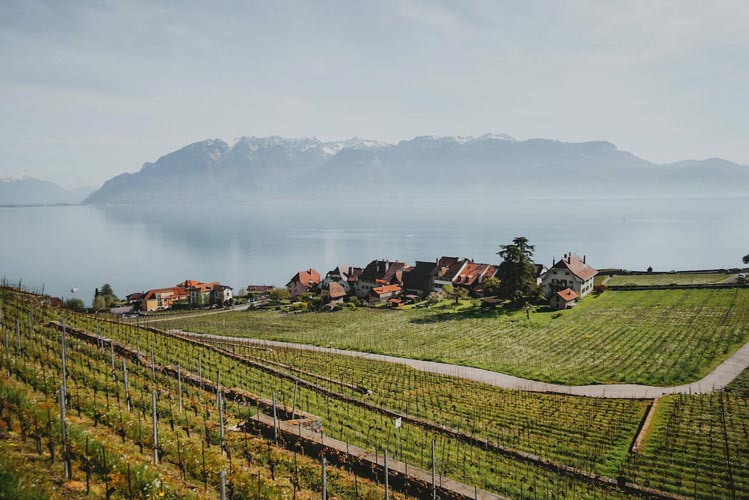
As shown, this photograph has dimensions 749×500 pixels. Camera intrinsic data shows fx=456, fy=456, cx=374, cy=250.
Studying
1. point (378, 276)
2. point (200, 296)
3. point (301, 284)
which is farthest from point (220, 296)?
point (378, 276)

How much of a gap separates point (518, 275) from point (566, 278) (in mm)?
9039

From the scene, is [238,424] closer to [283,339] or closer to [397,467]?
[397,467]

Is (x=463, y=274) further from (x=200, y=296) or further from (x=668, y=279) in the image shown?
(x=200, y=296)

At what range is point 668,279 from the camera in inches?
2953

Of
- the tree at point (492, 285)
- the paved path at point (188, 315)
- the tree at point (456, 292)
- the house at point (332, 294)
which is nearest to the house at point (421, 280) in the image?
the tree at point (456, 292)

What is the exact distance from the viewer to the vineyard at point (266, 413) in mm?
10516

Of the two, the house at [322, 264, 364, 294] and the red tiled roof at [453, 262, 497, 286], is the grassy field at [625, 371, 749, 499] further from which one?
the house at [322, 264, 364, 294]

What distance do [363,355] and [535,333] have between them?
62.0 feet

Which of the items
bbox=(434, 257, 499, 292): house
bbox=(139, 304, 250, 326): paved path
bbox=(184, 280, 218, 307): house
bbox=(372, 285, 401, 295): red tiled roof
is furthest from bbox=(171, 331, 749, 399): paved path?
bbox=(184, 280, 218, 307): house

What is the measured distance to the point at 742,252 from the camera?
148m

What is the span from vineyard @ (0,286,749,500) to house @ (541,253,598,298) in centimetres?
3595

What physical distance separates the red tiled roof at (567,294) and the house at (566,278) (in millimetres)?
2472

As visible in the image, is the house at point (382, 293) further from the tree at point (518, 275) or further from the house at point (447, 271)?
the tree at point (518, 275)

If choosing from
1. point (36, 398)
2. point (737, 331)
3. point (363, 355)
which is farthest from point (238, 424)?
point (737, 331)
